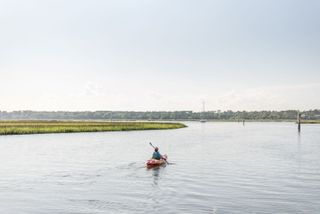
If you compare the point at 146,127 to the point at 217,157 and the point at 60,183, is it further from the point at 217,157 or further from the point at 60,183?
the point at 60,183

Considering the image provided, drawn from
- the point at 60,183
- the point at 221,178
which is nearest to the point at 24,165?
the point at 60,183

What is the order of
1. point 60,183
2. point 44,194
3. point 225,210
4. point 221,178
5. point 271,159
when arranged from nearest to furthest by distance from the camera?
point 225,210
point 44,194
point 60,183
point 221,178
point 271,159

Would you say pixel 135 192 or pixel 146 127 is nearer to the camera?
pixel 135 192

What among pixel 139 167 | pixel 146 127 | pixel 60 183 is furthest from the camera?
pixel 146 127

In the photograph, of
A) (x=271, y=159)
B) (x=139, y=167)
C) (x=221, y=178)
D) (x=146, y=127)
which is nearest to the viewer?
(x=221, y=178)

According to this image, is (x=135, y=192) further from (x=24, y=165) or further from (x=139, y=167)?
(x=24, y=165)

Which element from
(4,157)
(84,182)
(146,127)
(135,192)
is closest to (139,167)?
(84,182)

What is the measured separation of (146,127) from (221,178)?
362ft

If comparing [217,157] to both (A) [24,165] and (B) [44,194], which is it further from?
(B) [44,194]

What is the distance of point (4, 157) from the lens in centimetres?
5228

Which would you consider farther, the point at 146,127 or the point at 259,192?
the point at 146,127

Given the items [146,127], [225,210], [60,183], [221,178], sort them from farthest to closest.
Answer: [146,127] < [221,178] < [60,183] < [225,210]

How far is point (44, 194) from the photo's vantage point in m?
28.4

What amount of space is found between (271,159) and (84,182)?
26409 mm
